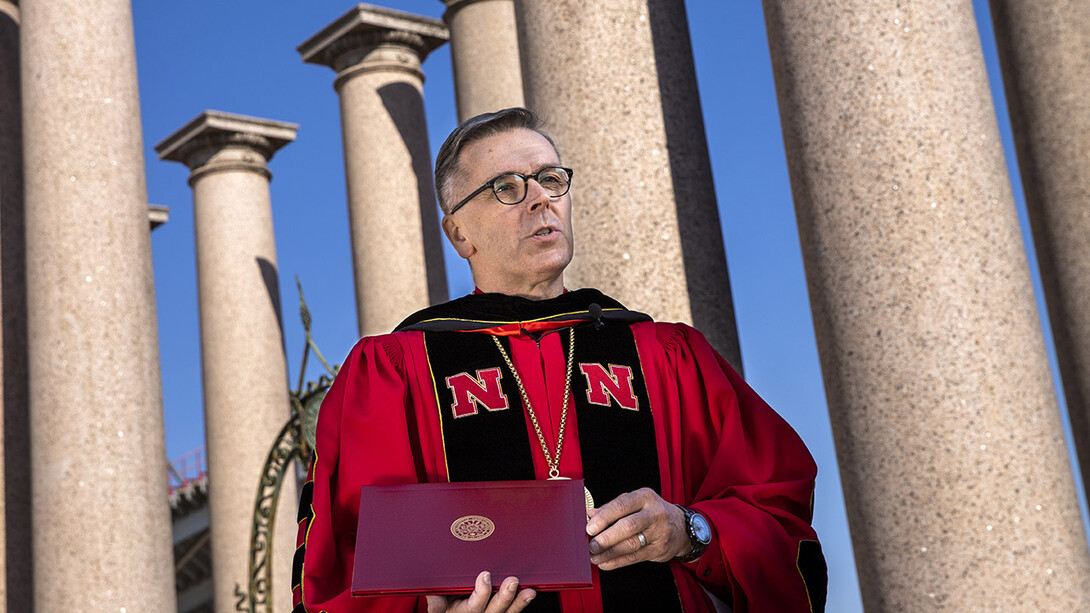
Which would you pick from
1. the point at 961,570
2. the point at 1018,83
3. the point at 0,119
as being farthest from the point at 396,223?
the point at 961,570

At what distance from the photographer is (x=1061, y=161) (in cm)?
1014

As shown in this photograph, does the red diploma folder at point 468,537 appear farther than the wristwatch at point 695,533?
No

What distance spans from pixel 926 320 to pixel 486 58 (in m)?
11.7

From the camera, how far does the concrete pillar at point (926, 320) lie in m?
6.16

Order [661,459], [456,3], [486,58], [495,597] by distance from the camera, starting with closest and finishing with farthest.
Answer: [495,597], [661,459], [486,58], [456,3]

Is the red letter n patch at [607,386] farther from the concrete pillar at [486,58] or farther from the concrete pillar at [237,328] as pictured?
the concrete pillar at [237,328]

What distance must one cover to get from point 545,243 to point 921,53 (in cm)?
312

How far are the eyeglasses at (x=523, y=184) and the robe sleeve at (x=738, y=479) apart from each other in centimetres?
68

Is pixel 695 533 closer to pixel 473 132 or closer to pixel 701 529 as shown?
pixel 701 529

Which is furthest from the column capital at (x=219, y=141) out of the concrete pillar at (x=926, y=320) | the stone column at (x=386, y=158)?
the concrete pillar at (x=926, y=320)

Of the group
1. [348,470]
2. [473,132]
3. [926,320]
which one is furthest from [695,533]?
[926,320]

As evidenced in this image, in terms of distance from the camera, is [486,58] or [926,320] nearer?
[926,320]

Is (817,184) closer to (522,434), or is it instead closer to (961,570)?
(961,570)

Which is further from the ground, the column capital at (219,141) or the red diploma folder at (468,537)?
the column capital at (219,141)
